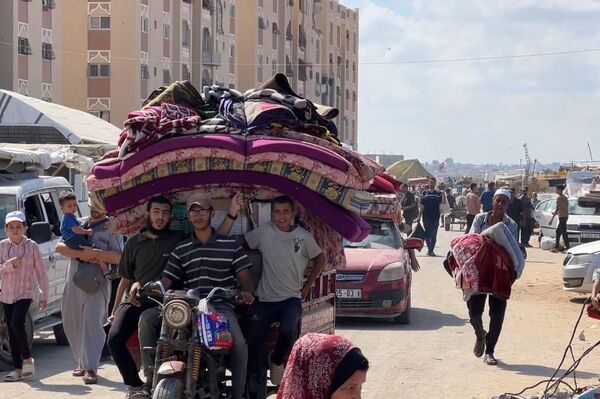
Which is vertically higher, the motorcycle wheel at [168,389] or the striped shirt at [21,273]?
the striped shirt at [21,273]

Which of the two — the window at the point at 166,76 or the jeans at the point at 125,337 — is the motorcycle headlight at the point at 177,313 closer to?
the jeans at the point at 125,337

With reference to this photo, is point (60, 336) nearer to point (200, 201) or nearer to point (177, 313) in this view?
point (200, 201)

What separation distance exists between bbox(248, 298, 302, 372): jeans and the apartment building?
147 feet

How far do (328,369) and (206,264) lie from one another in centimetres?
400

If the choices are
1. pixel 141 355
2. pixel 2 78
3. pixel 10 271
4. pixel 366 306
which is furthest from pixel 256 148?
pixel 2 78

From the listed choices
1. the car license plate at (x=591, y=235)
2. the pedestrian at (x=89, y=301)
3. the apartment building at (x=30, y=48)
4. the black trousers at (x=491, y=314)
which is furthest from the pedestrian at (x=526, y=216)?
the pedestrian at (x=89, y=301)

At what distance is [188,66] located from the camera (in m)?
76.2

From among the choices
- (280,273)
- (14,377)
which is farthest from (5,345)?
(280,273)

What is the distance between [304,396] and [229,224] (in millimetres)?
4398

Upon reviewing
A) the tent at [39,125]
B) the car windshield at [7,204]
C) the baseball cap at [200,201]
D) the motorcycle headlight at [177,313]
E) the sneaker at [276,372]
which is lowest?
the sneaker at [276,372]

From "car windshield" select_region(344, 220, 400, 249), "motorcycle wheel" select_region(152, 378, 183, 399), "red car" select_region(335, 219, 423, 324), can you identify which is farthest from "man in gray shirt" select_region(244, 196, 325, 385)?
"car windshield" select_region(344, 220, 400, 249)

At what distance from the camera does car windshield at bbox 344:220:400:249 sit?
1755 cm

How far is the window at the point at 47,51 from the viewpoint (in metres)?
55.1

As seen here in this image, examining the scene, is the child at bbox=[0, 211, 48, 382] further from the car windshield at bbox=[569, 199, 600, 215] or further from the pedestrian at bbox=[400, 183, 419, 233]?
the car windshield at bbox=[569, 199, 600, 215]
